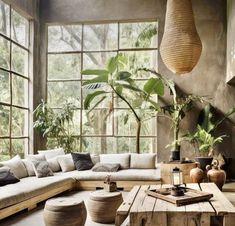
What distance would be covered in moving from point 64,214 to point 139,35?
18.2 feet

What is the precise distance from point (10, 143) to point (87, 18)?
342 centimetres

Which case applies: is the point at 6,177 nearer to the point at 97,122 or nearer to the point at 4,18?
the point at 97,122

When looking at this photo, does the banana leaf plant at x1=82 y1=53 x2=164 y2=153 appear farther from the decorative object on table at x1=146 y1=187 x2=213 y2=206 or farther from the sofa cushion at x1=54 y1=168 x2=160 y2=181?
the decorative object on table at x1=146 y1=187 x2=213 y2=206

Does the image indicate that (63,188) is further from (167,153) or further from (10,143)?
(167,153)

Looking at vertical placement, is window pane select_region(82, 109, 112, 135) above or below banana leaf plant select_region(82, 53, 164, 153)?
below

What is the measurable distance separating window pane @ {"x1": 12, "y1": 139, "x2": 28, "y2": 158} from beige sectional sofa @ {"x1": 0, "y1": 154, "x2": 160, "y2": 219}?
1153mm

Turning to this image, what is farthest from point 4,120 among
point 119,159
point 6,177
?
point 119,159

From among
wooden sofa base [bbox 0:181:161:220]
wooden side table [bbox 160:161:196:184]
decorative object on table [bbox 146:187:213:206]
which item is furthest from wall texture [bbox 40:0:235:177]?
decorative object on table [bbox 146:187:213:206]

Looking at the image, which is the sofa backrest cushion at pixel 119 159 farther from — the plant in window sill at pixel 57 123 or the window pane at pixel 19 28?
the window pane at pixel 19 28

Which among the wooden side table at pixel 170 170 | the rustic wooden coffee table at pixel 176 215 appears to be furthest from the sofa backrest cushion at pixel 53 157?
the rustic wooden coffee table at pixel 176 215

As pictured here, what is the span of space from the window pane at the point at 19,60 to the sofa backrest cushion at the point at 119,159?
271 centimetres

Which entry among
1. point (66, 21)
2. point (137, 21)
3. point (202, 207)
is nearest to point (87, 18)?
point (66, 21)

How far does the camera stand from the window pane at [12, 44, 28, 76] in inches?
326

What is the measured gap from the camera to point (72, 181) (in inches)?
283
